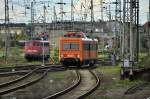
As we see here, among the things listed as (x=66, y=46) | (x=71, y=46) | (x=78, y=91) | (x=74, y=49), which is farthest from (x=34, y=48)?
(x=78, y=91)

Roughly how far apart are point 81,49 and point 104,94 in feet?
65.6

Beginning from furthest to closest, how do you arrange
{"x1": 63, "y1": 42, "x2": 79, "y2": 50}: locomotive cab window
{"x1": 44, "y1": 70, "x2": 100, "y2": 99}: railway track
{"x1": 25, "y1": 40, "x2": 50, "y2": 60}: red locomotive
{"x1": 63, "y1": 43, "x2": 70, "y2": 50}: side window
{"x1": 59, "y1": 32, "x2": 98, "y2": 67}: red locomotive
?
1. {"x1": 25, "y1": 40, "x2": 50, "y2": 60}: red locomotive
2. {"x1": 63, "y1": 43, "x2": 70, "y2": 50}: side window
3. {"x1": 63, "y1": 42, "x2": 79, "y2": 50}: locomotive cab window
4. {"x1": 59, "y1": 32, "x2": 98, "y2": 67}: red locomotive
5. {"x1": 44, "y1": 70, "x2": 100, "y2": 99}: railway track

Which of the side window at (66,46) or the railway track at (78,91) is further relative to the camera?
the side window at (66,46)

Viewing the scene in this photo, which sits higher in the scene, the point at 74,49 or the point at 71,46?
the point at 71,46

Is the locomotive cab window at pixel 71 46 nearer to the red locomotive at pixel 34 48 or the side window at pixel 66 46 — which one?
the side window at pixel 66 46

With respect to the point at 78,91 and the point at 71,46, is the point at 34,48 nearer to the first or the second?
the point at 71,46

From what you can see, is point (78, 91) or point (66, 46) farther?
Result: point (66, 46)

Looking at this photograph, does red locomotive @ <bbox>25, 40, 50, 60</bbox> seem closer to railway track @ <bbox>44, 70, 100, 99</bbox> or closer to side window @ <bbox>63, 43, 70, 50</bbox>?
side window @ <bbox>63, 43, 70, 50</bbox>

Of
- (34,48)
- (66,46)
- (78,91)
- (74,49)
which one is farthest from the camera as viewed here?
(34,48)

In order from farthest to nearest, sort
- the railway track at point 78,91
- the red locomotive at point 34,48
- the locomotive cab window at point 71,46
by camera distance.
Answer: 1. the red locomotive at point 34,48
2. the locomotive cab window at point 71,46
3. the railway track at point 78,91

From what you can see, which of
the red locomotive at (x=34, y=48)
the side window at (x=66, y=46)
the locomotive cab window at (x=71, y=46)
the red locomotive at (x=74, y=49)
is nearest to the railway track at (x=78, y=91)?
the red locomotive at (x=74, y=49)

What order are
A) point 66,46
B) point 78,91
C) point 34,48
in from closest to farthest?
1. point 78,91
2. point 66,46
3. point 34,48

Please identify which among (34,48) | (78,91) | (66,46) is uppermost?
(66,46)

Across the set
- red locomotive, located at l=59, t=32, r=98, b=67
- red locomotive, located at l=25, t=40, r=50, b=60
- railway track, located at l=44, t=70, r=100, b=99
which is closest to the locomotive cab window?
red locomotive, located at l=59, t=32, r=98, b=67
